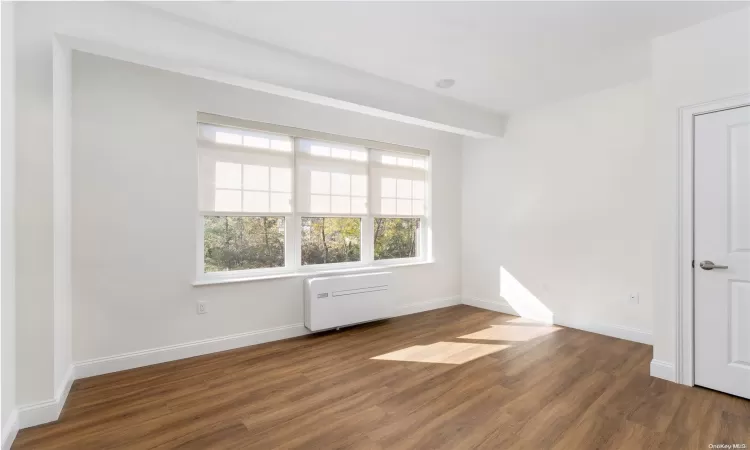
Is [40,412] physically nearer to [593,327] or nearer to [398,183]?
[398,183]

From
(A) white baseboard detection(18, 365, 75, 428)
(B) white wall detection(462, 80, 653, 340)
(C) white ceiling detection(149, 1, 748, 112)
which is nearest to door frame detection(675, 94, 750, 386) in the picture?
(C) white ceiling detection(149, 1, 748, 112)

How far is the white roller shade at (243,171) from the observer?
3562 millimetres

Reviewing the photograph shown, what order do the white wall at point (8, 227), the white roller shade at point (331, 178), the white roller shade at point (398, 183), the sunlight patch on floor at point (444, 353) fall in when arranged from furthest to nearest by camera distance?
the white roller shade at point (398, 183), the white roller shade at point (331, 178), the sunlight patch on floor at point (444, 353), the white wall at point (8, 227)

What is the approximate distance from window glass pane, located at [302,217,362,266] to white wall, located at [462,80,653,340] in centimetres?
197

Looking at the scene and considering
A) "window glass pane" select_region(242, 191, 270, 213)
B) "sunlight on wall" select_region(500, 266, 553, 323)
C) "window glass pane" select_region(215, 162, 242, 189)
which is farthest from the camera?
"sunlight on wall" select_region(500, 266, 553, 323)

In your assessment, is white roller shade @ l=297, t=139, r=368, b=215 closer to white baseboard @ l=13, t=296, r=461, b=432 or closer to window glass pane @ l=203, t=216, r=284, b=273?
window glass pane @ l=203, t=216, r=284, b=273

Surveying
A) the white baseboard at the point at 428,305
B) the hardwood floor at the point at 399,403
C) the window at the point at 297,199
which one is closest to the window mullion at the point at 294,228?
the window at the point at 297,199

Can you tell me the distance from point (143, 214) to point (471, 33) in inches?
126

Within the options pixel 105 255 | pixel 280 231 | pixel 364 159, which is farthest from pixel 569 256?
pixel 105 255

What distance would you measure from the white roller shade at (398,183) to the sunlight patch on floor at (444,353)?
191 centimetres

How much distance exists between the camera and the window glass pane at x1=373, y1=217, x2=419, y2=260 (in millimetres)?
4941

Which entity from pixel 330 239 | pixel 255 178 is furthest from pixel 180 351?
pixel 330 239

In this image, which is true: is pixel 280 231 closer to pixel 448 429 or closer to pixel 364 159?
pixel 364 159

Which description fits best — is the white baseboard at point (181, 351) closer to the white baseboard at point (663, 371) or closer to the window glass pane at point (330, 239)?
the window glass pane at point (330, 239)
